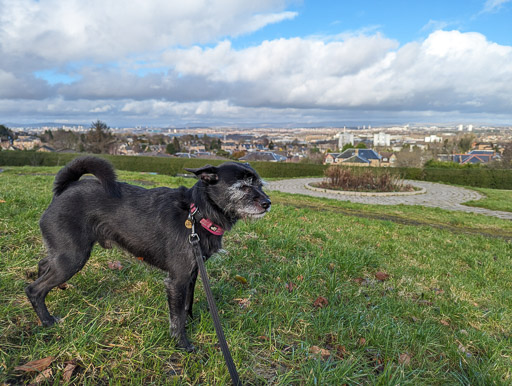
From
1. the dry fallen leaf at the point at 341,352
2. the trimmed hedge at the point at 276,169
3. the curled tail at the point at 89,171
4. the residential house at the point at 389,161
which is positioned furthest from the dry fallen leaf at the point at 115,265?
the residential house at the point at 389,161

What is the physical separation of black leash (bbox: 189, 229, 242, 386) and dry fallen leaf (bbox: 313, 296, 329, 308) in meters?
1.69

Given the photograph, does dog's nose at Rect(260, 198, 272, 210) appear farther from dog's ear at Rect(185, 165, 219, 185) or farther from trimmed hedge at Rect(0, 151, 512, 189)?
trimmed hedge at Rect(0, 151, 512, 189)

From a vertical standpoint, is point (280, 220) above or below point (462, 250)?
above

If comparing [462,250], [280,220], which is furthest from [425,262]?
[280,220]

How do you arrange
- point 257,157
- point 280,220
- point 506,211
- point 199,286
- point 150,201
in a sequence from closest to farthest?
point 150,201 → point 199,286 → point 280,220 → point 506,211 → point 257,157

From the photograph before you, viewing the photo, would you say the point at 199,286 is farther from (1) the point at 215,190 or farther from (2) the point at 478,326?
(2) the point at 478,326

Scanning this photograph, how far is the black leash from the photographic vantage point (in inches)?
77.6

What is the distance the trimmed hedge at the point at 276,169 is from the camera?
29.8 meters

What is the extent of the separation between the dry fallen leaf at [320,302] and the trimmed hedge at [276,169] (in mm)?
26055

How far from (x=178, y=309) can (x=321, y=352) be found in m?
1.28

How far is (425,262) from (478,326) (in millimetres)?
2497

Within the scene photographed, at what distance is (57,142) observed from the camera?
64500mm

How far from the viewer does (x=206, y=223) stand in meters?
2.62

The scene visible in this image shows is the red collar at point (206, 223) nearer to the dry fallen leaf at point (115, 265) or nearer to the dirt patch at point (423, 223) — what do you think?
the dry fallen leaf at point (115, 265)
